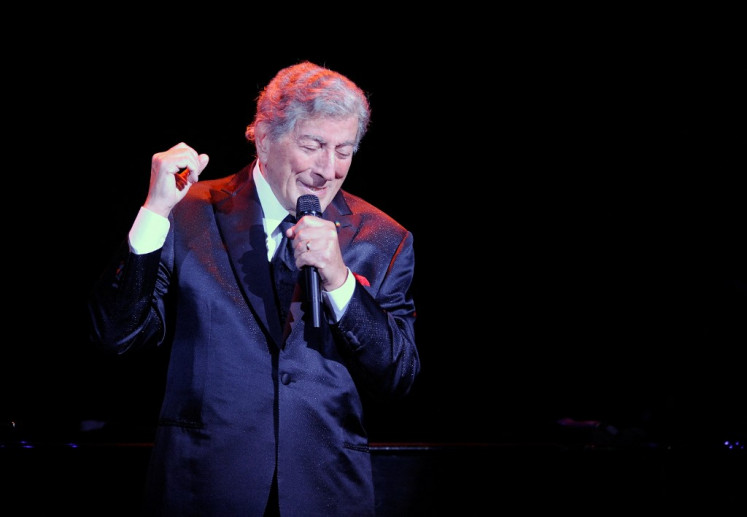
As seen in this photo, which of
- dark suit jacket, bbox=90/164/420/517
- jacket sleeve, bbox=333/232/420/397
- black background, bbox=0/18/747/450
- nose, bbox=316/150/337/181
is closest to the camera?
dark suit jacket, bbox=90/164/420/517

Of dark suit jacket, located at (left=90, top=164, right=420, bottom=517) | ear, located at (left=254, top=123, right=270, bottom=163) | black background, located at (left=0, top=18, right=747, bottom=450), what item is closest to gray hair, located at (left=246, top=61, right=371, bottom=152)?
ear, located at (left=254, top=123, right=270, bottom=163)

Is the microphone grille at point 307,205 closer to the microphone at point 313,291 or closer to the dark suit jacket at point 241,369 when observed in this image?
the microphone at point 313,291

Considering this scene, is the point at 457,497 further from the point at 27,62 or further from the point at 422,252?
the point at 27,62

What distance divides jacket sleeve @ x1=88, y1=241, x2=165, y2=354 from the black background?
1.79 meters

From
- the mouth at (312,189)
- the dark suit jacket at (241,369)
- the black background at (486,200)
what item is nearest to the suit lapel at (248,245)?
the dark suit jacket at (241,369)

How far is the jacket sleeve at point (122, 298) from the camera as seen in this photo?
158 centimetres

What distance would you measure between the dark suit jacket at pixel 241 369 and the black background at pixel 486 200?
1.76 m

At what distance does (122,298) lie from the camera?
61.9 inches

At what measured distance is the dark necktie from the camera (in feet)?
5.61

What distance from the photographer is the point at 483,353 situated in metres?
4.03

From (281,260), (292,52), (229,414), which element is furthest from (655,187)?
(229,414)

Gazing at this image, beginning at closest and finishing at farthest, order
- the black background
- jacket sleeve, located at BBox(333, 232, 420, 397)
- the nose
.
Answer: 1. jacket sleeve, located at BBox(333, 232, 420, 397)
2. the nose
3. the black background

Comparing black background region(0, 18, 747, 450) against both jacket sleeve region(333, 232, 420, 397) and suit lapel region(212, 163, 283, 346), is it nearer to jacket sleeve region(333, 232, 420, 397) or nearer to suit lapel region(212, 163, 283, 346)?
suit lapel region(212, 163, 283, 346)

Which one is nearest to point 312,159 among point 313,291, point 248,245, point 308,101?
point 308,101
